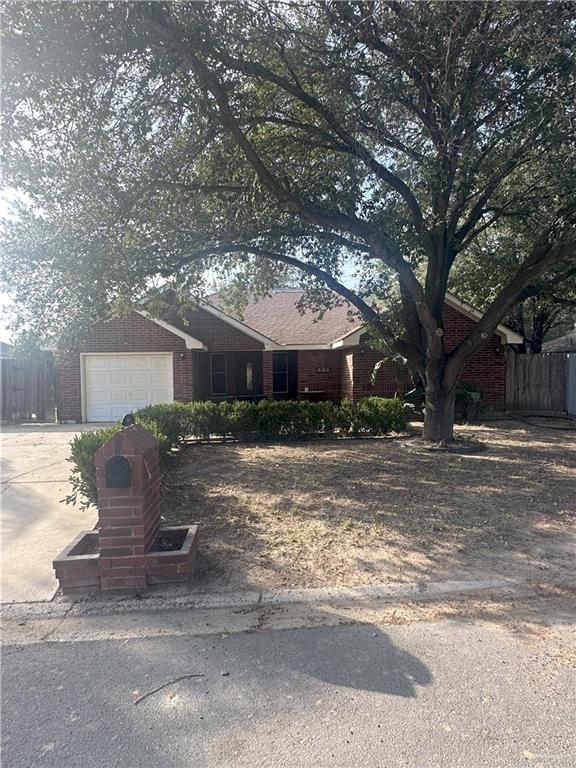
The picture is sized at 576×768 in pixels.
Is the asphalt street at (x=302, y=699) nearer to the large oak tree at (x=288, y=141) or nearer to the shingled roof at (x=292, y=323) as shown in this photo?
the large oak tree at (x=288, y=141)

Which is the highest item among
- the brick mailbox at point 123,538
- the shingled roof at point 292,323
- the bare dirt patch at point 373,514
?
the shingled roof at point 292,323

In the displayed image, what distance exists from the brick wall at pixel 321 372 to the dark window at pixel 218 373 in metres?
2.66

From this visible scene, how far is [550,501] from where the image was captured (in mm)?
5941

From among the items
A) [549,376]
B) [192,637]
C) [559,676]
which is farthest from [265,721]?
[549,376]

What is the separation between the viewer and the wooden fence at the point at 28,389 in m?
15.0

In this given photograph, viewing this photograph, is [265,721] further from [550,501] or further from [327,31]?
[327,31]

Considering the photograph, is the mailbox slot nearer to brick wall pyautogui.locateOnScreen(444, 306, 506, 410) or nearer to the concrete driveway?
the concrete driveway

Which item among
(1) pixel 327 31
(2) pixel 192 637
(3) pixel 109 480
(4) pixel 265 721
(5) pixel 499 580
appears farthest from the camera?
(1) pixel 327 31

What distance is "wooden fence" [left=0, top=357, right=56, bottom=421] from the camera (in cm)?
1505

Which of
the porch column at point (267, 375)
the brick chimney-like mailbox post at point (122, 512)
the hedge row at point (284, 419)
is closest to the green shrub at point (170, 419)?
the hedge row at point (284, 419)

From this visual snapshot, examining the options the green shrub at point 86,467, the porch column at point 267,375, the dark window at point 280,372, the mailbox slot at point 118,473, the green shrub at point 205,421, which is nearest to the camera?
the mailbox slot at point 118,473

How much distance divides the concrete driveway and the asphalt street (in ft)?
3.48

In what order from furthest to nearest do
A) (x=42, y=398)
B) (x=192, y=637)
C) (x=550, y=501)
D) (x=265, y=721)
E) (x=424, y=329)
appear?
(x=42, y=398)
(x=424, y=329)
(x=550, y=501)
(x=192, y=637)
(x=265, y=721)

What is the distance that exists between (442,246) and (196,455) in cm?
607
